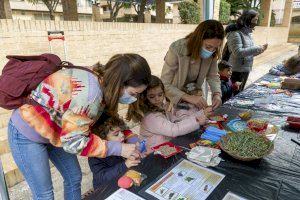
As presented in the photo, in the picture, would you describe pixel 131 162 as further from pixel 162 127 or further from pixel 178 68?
pixel 178 68

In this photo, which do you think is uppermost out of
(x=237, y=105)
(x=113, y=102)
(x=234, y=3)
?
(x=234, y=3)

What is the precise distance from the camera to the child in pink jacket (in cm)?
167

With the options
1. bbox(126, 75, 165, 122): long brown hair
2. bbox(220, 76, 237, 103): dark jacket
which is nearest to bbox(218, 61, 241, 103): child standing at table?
bbox(220, 76, 237, 103): dark jacket

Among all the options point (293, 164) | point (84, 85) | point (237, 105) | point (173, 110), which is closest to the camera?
point (84, 85)

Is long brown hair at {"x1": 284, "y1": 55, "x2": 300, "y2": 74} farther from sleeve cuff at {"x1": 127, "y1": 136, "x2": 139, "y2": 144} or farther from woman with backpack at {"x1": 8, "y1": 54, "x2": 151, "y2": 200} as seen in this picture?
woman with backpack at {"x1": 8, "y1": 54, "x2": 151, "y2": 200}

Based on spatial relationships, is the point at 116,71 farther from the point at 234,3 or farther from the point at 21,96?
the point at 234,3

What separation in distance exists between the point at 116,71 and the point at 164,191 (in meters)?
0.57

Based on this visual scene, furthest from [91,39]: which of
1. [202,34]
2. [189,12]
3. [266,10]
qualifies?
[266,10]

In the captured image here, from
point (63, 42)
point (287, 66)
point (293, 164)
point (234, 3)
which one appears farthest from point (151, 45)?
point (234, 3)

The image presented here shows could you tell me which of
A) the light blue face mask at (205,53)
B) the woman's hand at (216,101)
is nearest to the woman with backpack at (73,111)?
the light blue face mask at (205,53)

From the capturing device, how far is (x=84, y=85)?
1.08 meters

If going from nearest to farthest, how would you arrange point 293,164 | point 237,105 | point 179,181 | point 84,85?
1. point 84,85
2. point 179,181
3. point 293,164
4. point 237,105

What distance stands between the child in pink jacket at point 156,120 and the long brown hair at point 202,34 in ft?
1.74

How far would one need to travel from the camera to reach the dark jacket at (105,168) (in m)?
1.36
